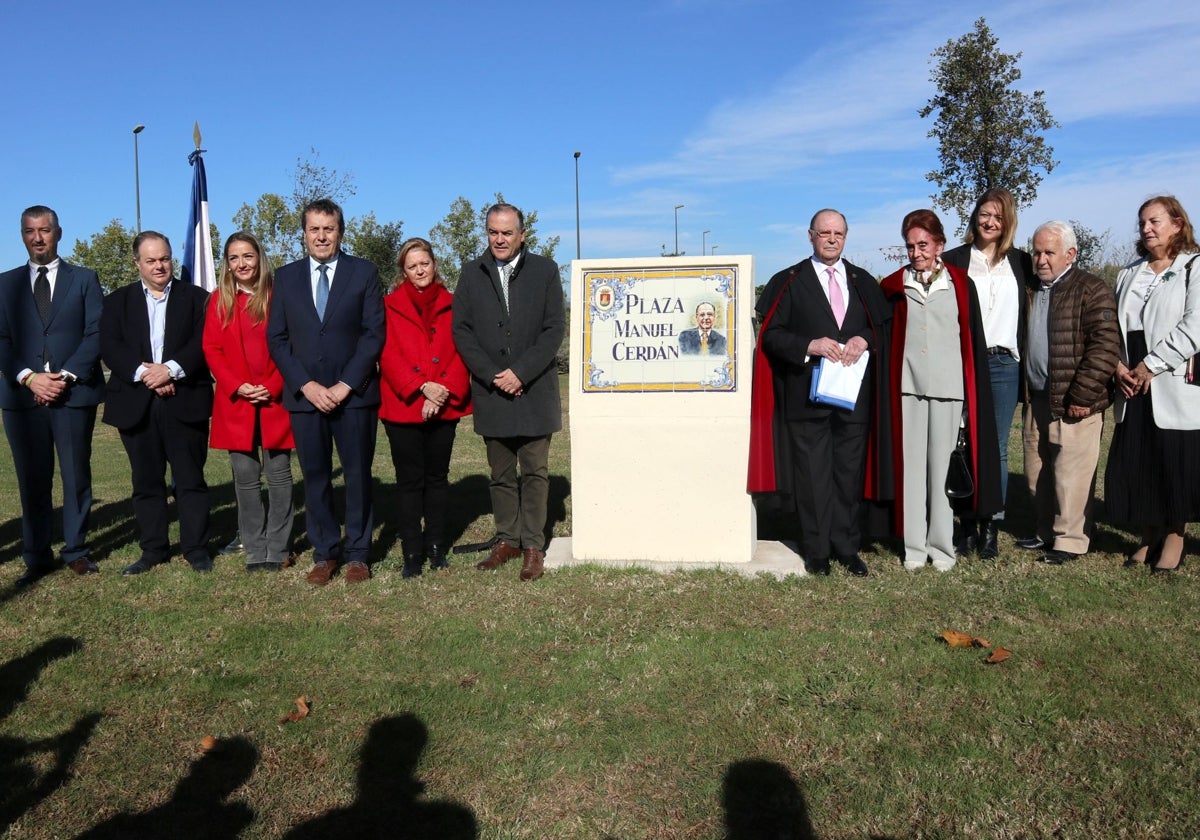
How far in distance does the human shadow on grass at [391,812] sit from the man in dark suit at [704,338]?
3.24 meters

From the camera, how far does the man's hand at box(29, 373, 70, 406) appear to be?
20.4ft

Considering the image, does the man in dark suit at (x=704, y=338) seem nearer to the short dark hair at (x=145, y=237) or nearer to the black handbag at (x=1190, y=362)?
the black handbag at (x=1190, y=362)

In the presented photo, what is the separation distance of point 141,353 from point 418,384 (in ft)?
6.12

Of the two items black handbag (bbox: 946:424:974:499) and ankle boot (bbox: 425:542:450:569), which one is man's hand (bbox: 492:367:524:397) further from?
black handbag (bbox: 946:424:974:499)

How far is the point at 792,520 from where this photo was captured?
7844 mm

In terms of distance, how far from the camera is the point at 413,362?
6.13 metres

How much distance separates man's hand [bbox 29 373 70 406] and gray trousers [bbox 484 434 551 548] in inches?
107

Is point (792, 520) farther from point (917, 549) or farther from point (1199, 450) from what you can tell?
point (1199, 450)

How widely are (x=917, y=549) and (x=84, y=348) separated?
541cm

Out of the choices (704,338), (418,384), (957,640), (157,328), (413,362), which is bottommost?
(957,640)

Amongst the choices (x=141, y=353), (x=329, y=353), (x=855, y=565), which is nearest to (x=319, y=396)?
(x=329, y=353)

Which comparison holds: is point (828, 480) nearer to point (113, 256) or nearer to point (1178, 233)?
point (1178, 233)

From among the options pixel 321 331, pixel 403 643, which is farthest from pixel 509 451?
pixel 403 643

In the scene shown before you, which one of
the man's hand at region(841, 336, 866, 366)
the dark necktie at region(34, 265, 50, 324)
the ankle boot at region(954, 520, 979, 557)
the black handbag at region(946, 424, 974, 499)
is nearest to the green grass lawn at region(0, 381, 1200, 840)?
the ankle boot at region(954, 520, 979, 557)
